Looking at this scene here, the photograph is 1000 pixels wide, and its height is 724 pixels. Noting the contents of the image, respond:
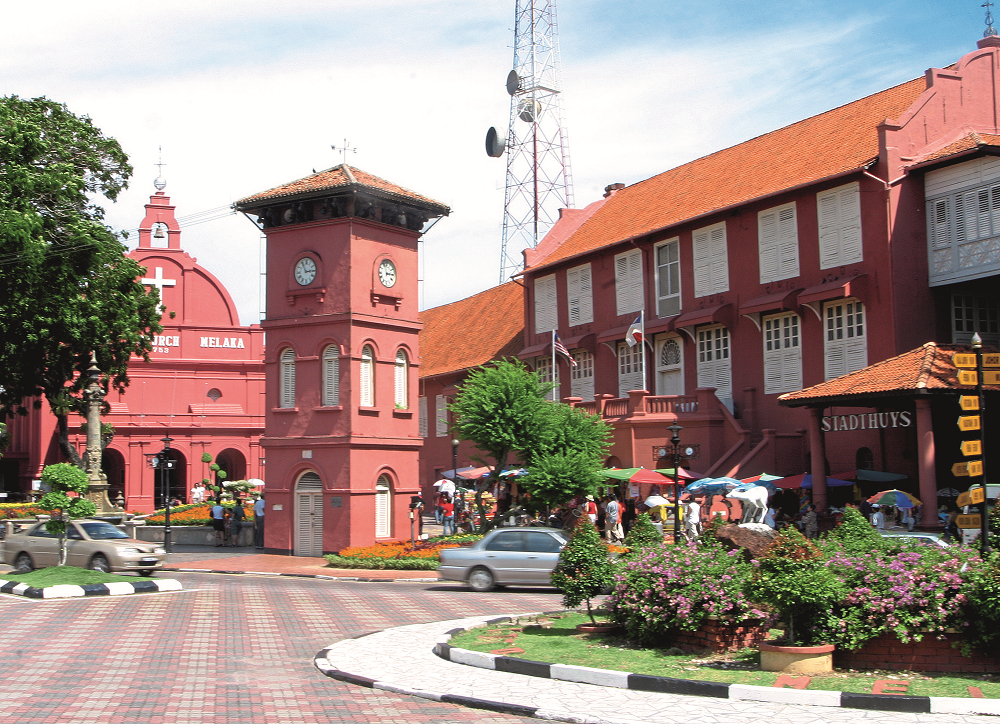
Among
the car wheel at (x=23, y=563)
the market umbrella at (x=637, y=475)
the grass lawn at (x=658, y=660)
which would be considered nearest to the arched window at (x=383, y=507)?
the market umbrella at (x=637, y=475)

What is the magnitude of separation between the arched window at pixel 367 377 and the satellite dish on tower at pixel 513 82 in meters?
20.2

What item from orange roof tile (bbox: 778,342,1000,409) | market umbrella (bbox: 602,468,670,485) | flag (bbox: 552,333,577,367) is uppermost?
flag (bbox: 552,333,577,367)

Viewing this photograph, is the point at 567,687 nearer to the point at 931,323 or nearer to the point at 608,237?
the point at 931,323

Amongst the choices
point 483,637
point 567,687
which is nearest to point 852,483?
point 483,637

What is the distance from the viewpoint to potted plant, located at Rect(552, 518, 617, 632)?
544 inches

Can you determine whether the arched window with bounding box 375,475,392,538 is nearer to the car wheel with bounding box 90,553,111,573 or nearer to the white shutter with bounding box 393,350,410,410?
the white shutter with bounding box 393,350,410,410

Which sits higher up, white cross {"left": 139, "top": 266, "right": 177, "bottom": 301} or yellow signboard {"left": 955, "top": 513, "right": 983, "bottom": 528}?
white cross {"left": 139, "top": 266, "right": 177, "bottom": 301}

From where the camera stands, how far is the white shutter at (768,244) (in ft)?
109

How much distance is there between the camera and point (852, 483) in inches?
1142

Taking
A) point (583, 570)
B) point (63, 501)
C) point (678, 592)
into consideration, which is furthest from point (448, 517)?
point (678, 592)

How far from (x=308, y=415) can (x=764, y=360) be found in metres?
14.6

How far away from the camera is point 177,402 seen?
52.4m

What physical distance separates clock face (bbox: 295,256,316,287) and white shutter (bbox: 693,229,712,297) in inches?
521

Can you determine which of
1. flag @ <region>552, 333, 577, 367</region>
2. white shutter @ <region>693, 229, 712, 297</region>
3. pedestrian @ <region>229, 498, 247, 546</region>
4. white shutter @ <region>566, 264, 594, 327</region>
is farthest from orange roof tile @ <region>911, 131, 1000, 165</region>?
pedestrian @ <region>229, 498, 247, 546</region>
